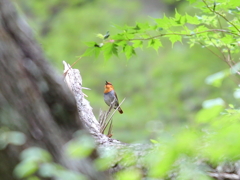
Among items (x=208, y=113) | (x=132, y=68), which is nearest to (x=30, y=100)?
(x=208, y=113)

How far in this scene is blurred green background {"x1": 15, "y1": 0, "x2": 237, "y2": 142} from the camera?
7.57 m

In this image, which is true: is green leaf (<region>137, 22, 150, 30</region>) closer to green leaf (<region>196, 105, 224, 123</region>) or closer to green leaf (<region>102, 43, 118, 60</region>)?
green leaf (<region>102, 43, 118, 60</region>)

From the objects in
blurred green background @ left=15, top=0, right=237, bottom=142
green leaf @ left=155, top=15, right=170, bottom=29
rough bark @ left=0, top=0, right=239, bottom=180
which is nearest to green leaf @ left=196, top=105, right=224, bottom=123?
rough bark @ left=0, top=0, right=239, bottom=180

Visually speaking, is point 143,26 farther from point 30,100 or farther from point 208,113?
point 208,113

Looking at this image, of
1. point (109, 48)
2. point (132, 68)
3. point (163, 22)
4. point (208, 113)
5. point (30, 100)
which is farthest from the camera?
point (132, 68)

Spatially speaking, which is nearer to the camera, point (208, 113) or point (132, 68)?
point (208, 113)

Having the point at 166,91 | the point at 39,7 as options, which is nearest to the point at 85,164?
the point at 166,91

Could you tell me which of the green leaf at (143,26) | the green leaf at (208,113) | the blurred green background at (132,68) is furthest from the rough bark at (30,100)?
the blurred green background at (132,68)

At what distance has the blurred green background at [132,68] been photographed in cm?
757

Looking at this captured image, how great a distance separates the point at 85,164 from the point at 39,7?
840 cm

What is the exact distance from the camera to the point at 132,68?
332 inches

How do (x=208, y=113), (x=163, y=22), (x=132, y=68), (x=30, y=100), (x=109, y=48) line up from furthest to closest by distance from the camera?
(x=132, y=68) < (x=109, y=48) < (x=163, y=22) < (x=30, y=100) < (x=208, y=113)

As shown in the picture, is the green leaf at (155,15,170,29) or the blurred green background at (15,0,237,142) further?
the blurred green background at (15,0,237,142)

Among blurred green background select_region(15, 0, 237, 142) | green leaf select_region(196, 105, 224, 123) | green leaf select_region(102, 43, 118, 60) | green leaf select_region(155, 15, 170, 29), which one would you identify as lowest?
green leaf select_region(196, 105, 224, 123)
